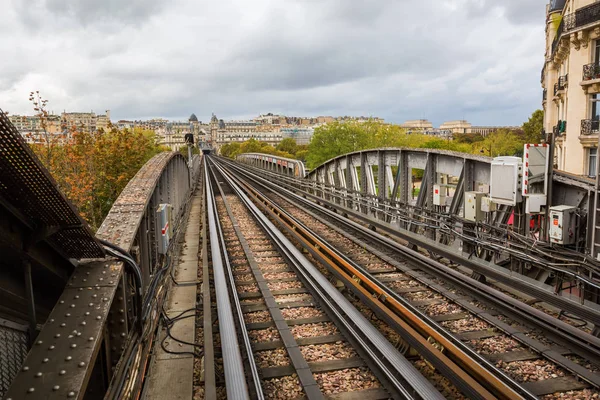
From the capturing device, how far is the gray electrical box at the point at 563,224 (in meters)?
8.43

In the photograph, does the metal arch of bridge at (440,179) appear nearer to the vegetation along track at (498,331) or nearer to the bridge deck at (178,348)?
the vegetation along track at (498,331)

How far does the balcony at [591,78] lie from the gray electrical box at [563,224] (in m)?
14.0

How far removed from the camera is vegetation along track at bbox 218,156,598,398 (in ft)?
18.7

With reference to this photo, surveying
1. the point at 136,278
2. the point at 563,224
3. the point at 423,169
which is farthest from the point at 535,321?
the point at 423,169

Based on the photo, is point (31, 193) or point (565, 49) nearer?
point (31, 193)

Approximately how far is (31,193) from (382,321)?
6042 millimetres

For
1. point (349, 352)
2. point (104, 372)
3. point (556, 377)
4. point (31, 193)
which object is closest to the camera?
point (31, 193)

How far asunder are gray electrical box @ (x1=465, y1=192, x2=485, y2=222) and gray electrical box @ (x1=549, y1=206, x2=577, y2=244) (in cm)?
215

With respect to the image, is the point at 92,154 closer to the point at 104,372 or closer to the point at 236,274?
the point at 236,274

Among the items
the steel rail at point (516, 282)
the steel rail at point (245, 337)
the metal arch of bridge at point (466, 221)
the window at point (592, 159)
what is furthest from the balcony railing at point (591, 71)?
the steel rail at point (245, 337)

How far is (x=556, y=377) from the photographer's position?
19.0 ft

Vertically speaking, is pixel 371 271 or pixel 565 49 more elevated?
pixel 565 49

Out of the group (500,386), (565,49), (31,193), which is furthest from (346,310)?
(565,49)

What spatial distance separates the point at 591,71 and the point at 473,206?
13672 mm
